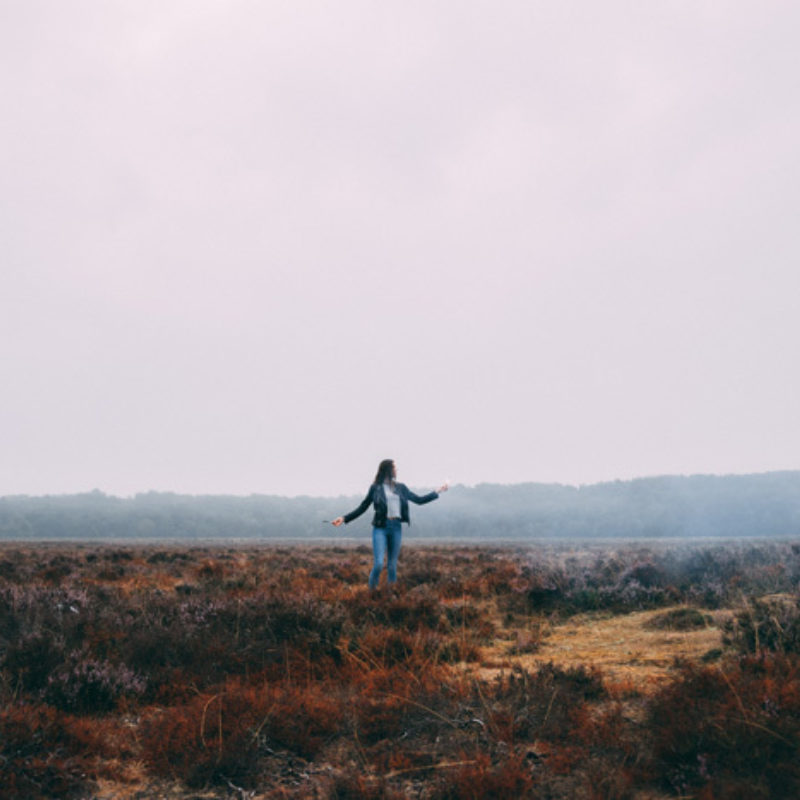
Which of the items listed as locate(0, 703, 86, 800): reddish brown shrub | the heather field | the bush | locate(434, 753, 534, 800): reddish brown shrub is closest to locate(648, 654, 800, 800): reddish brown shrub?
the heather field

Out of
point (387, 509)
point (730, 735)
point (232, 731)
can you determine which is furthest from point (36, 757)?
point (387, 509)

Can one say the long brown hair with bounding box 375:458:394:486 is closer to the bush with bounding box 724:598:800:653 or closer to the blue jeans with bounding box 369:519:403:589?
the blue jeans with bounding box 369:519:403:589

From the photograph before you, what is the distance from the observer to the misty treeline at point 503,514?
94.2 meters

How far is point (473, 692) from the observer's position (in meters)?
4.84

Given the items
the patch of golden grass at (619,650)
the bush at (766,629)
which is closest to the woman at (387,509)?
the patch of golden grass at (619,650)

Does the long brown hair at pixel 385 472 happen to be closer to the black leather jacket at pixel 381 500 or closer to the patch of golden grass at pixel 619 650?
the black leather jacket at pixel 381 500

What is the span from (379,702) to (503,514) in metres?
127

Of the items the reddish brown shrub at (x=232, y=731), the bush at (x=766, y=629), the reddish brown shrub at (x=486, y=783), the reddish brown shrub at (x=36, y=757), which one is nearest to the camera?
the reddish brown shrub at (x=486, y=783)

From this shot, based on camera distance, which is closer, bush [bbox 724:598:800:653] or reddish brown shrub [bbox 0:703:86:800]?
reddish brown shrub [bbox 0:703:86:800]

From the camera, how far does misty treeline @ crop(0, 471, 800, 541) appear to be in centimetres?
9425

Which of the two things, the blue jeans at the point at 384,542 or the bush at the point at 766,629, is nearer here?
the bush at the point at 766,629

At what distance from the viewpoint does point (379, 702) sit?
477cm

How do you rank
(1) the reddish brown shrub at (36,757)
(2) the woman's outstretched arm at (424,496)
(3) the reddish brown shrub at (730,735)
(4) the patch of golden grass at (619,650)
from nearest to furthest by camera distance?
(3) the reddish brown shrub at (730,735) → (1) the reddish brown shrub at (36,757) → (4) the patch of golden grass at (619,650) → (2) the woman's outstretched arm at (424,496)

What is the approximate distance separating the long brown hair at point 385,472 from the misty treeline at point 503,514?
75876mm
